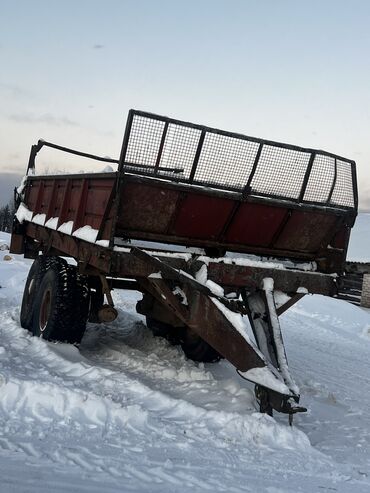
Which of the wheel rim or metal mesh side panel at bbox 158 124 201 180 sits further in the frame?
the wheel rim

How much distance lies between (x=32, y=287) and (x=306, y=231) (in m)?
3.67

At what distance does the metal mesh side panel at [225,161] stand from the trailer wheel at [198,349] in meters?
2.05

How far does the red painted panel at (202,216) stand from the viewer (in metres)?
4.91

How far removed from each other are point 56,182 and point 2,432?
12.5 ft

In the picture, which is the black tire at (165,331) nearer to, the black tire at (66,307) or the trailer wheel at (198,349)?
the trailer wheel at (198,349)

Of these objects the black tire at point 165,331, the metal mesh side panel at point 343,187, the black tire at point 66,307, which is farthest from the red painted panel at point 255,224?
the black tire at point 165,331

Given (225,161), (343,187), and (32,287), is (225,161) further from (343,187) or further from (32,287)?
(32,287)

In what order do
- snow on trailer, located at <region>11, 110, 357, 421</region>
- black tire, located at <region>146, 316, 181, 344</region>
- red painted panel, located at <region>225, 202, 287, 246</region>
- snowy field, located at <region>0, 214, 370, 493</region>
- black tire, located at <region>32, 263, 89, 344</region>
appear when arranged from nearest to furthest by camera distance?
snowy field, located at <region>0, 214, 370, 493</region> → snow on trailer, located at <region>11, 110, 357, 421</region> → red painted panel, located at <region>225, 202, 287, 246</region> → black tire, located at <region>32, 263, 89, 344</region> → black tire, located at <region>146, 316, 181, 344</region>

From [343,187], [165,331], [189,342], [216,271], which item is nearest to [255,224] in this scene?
[216,271]

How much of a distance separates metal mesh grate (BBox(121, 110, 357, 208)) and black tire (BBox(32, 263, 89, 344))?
6.05ft

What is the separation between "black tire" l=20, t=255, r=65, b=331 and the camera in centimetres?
668

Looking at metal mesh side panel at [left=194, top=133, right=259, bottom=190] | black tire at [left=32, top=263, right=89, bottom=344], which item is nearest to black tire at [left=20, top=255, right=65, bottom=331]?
black tire at [left=32, top=263, right=89, bottom=344]

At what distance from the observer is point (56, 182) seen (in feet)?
21.5

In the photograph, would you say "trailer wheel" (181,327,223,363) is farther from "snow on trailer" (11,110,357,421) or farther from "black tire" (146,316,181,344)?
"black tire" (146,316,181,344)
